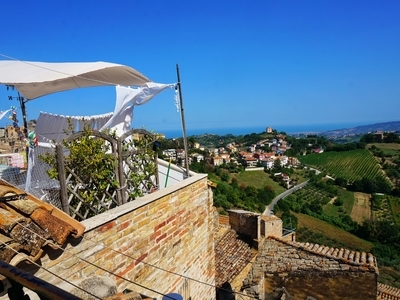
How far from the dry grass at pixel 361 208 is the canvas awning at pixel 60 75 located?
47.2 meters

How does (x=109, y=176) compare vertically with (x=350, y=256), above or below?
above

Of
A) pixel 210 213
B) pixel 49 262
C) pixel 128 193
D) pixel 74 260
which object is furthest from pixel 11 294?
pixel 210 213

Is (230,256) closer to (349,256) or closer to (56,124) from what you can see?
(349,256)

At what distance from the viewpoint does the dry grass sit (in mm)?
46812

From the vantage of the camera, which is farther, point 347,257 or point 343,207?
point 343,207

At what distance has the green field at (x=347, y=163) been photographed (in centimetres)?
6741

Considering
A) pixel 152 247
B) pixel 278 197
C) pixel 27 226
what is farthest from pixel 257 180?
pixel 27 226

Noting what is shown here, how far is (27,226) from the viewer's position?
2629 mm

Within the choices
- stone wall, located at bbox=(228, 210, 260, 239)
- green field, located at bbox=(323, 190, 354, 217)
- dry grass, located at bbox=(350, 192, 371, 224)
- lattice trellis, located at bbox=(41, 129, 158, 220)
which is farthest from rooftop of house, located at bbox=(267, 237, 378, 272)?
green field, located at bbox=(323, 190, 354, 217)

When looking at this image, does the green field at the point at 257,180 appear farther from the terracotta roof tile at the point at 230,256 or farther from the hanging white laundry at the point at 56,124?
the hanging white laundry at the point at 56,124

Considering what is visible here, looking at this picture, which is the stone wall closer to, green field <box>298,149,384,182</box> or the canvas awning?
the canvas awning

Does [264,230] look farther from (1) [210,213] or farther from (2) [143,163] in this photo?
(2) [143,163]

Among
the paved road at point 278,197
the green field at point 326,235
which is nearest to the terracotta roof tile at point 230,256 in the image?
the green field at point 326,235

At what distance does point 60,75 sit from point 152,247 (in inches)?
105
